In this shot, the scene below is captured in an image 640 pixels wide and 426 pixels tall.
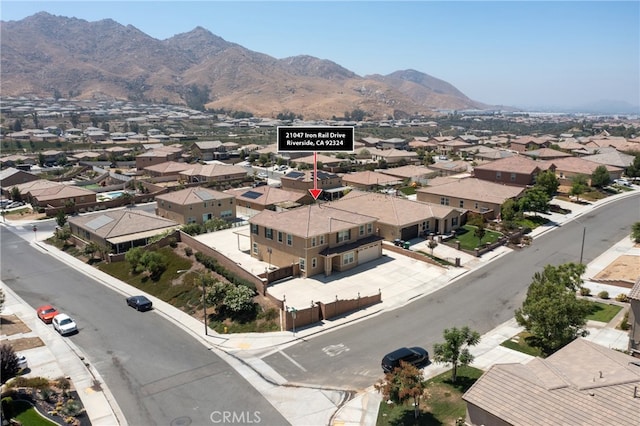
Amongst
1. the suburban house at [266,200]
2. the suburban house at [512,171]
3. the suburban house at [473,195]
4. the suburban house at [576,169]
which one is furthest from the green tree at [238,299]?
the suburban house at [576,169]

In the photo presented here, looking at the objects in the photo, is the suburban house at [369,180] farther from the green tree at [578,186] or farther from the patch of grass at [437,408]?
the patch of grass at [437,408]

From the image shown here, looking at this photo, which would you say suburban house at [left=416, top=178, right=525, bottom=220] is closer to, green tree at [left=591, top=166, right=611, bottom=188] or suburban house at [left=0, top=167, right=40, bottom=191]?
green tree at [left=591, top=166, right=611, bottom=188]

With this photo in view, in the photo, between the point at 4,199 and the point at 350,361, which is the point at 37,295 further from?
the point at 4,199

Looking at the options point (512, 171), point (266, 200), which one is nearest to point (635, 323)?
point (266, 200)

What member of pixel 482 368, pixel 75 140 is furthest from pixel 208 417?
pixel 75 140

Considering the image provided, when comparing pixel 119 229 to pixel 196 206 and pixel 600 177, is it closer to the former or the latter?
pixel 196 206

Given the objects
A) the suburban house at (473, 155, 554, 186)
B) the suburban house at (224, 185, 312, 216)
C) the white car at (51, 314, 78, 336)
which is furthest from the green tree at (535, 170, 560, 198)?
the white car at (51, 314, 78, 336)
